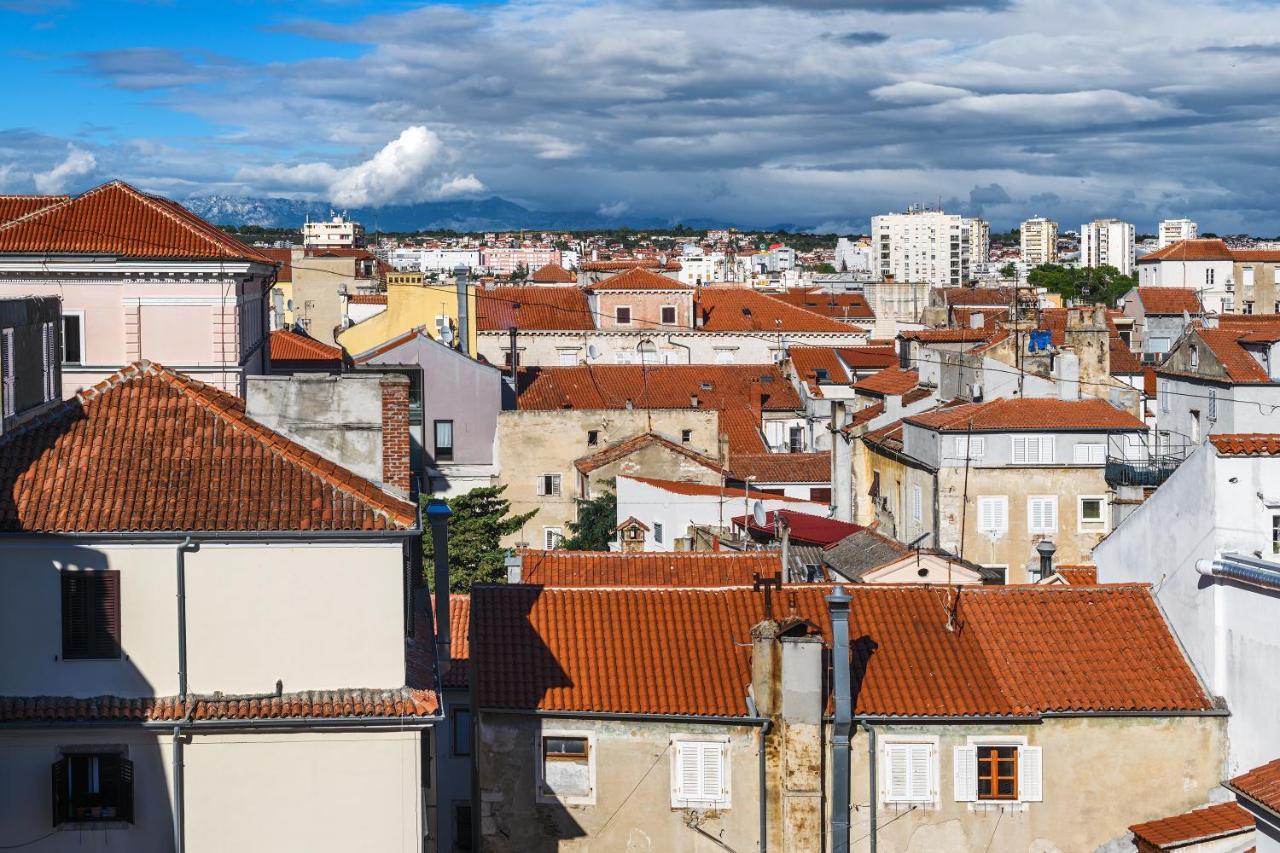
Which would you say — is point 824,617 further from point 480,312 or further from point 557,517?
point 480,312

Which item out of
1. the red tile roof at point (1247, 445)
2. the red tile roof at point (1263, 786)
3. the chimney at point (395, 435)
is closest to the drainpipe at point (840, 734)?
the red tile roof at point (1263, 786)

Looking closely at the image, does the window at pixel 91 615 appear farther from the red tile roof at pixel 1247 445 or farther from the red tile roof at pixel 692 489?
the red tile roof at pixel 692 489

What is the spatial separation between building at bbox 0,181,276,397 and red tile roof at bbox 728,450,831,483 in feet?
74.3

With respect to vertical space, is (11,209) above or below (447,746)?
above

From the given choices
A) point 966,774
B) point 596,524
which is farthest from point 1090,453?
point 966,774

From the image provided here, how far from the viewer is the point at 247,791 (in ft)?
51.7

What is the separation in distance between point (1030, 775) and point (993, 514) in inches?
828

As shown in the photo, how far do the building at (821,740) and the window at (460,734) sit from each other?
4.25 metres

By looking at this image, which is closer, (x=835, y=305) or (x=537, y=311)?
(x=537, y=311)

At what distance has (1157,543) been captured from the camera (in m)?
22.6

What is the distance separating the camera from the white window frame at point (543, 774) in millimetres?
20281

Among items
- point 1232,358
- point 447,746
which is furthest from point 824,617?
point 1232,358

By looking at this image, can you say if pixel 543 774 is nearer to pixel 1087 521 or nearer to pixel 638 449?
pixel 1087 521

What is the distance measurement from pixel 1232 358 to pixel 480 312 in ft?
134
